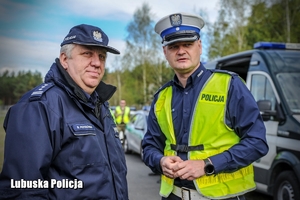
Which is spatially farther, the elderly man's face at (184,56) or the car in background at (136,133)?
the car in background at (136,133)

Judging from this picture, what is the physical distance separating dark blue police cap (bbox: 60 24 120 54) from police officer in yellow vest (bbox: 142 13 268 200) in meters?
0.63

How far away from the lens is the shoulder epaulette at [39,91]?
175 centimetres

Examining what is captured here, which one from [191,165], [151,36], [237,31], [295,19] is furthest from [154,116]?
[151,36]

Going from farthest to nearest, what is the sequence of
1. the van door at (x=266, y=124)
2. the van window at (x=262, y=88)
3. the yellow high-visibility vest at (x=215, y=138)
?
the van window at (x=262, y=88) → the van door at (x=266, y=124) → the yellow high-visibility vest at (x=215, y=138)

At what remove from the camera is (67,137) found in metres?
1.77

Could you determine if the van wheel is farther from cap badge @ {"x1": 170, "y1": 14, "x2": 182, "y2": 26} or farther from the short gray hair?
the short gray hair

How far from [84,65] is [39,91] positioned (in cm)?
38

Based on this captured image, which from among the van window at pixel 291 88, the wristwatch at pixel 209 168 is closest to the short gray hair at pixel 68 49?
the wristwatch at pixel 209 168

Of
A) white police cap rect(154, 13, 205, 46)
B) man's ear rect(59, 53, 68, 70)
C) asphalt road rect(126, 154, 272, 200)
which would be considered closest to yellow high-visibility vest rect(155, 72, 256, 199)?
white police cap rect(154, 13, 205, 46)

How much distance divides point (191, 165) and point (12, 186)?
1.10m

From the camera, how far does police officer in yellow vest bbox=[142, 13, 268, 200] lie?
2215 mm

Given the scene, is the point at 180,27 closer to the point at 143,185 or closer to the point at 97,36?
the point at 97,36

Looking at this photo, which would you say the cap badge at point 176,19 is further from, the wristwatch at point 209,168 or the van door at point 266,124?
the van door at point 266,124

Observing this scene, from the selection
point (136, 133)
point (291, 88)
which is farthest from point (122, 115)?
point (291, 88)
